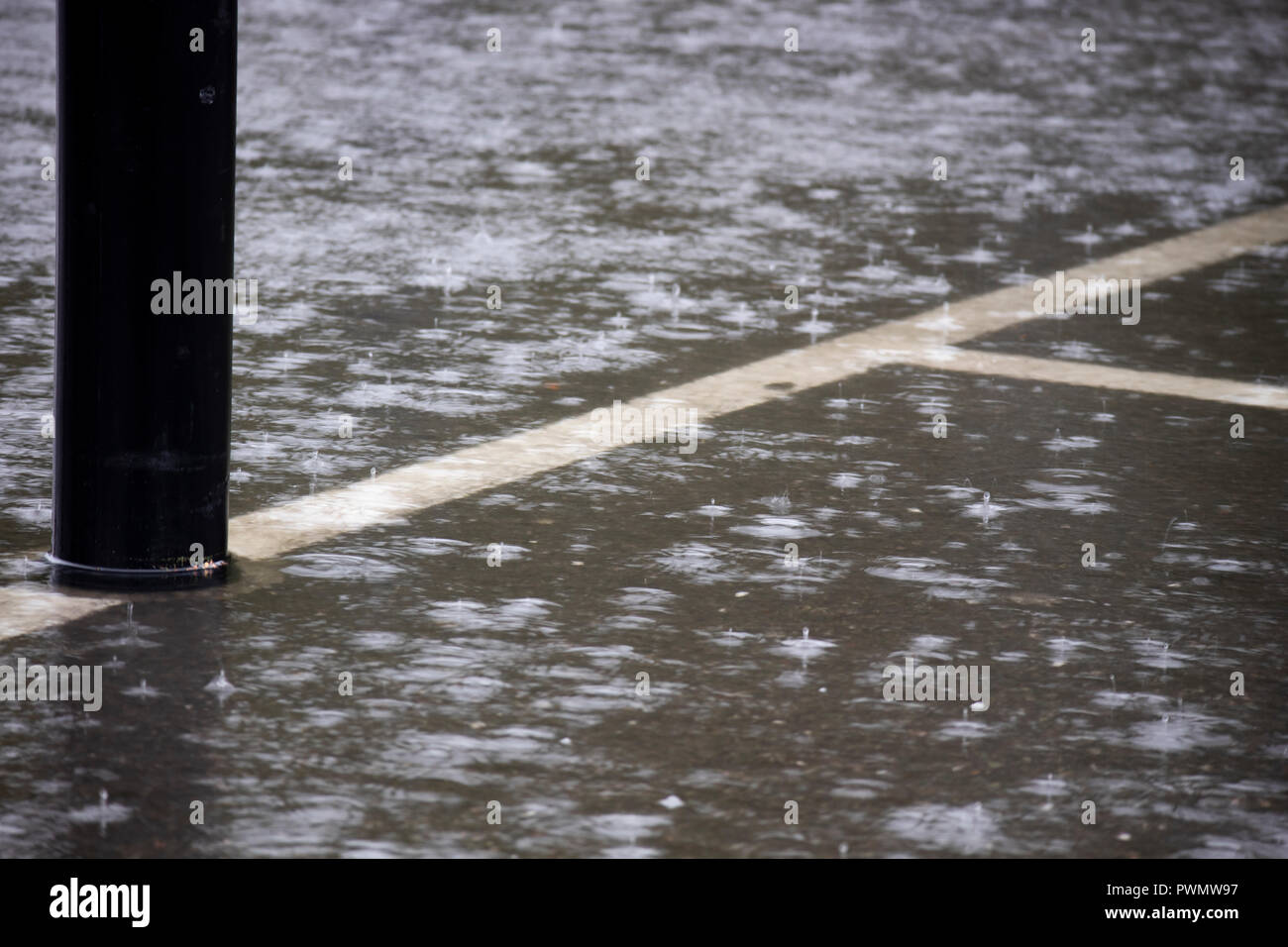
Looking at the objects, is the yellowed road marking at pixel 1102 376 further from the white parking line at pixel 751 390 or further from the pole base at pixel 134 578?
the pole base at pixel 134 578

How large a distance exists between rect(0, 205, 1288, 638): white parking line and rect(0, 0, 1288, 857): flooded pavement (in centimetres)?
11

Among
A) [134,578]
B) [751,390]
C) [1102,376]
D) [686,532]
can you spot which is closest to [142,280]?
[134,578]

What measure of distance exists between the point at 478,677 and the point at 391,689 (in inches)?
7.8

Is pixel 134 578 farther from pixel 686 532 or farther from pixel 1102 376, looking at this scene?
pixel 1102 376

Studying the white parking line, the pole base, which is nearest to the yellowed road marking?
the white parking line

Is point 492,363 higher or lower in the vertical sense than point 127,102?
lower

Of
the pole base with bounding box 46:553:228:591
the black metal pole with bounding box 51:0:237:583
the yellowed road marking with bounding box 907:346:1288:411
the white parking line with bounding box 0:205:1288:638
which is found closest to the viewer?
the black metal pole with bounding box 51:0:237:583

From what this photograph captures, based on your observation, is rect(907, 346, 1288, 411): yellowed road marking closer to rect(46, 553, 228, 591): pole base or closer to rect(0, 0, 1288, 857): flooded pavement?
rect(0, 0, 1288, 857): flooded pavement

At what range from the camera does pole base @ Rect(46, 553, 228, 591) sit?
4.88 metres

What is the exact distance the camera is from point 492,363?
714cm

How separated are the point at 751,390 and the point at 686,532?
1.54 meters

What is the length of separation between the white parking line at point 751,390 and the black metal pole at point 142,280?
0.76ft
